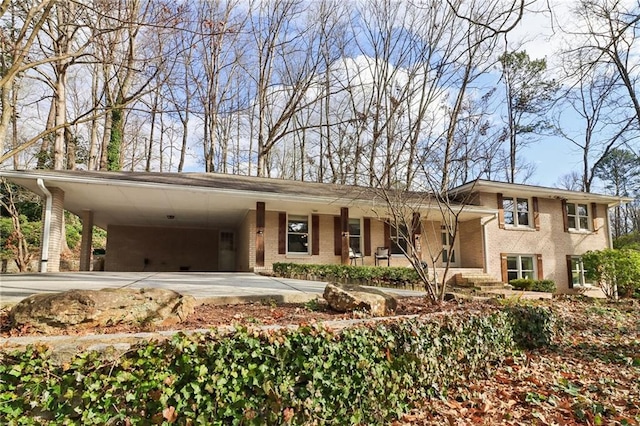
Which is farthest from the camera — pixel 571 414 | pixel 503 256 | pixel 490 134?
pixel 503 256

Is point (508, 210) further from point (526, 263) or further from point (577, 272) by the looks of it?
point (577, 272)

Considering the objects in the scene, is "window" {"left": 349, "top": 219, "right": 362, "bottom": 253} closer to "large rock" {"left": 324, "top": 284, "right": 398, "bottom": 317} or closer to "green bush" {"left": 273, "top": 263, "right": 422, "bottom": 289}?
"green bush" {"left": 273, "top": 263, "right": 422, "bottom": 289}

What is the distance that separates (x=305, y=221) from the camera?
13703 mm

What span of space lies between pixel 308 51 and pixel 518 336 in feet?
52.6

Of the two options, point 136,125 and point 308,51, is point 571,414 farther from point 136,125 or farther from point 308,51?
point 136,125

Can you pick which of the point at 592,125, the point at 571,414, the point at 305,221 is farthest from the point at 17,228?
the point at 592,125

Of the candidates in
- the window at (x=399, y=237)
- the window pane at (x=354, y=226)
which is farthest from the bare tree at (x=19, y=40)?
the window pane at (x=354, y=226)

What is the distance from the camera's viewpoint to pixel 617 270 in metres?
11.4

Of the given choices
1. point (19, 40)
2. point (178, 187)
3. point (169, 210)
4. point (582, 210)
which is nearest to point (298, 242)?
point (169, 210)

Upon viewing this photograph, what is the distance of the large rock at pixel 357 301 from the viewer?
4.21 m

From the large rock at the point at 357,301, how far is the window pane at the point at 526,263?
13.5 m

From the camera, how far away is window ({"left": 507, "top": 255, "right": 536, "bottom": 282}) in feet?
49.9

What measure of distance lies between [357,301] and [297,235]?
941 cm

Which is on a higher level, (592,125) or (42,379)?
(592,125)
